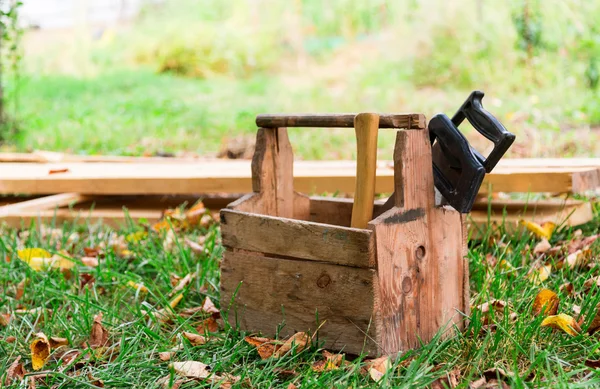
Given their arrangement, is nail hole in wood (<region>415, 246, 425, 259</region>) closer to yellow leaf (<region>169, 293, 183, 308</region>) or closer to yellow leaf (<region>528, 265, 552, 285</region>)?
yellow leaf (<region>528, 265, 552, 285</region>)

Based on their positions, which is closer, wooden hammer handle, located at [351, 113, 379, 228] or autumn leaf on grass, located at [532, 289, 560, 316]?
wooden hammer handle, located at [351, 113, 379, 228]

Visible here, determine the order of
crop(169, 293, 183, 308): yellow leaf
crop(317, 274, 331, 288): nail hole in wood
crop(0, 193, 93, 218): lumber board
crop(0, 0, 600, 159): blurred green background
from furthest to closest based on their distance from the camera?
1. crop(0, 0, 600, 159): blurred green background
2. crop(0, 193, 93, 218): lumber board
3. crop(169, 293, 183, 308): yellow leaf
4. crop(317, 274, 331, 288): nail hole in wood

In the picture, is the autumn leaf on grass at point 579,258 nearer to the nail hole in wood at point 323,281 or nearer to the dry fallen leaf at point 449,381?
the dry fallen leaf at point 449,381

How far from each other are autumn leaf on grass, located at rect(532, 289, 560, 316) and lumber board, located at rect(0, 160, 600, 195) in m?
0.84

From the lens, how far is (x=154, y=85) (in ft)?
35.1

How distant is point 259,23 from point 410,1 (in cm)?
414

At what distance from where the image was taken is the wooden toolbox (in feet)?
6.22

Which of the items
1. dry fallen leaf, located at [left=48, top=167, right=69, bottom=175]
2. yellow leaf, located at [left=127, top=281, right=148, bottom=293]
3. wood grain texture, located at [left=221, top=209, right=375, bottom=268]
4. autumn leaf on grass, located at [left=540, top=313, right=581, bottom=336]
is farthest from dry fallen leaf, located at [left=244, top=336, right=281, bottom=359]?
dry fallen leaf, located at [left=48, top=167, right=69, bottom=175]

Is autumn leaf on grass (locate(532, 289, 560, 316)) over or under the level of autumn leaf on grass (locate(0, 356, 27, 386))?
over

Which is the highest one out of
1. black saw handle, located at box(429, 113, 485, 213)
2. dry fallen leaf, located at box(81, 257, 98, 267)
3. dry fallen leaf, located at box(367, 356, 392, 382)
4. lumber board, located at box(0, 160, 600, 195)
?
black saw handle, located at box(429, 113, 485, 213)

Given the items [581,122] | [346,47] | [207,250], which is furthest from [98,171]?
[346,47]

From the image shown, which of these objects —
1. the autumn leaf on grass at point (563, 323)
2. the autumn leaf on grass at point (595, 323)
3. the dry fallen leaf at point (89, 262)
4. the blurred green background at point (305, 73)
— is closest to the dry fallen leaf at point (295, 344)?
the autumn leaf on grass at point (563, 323)

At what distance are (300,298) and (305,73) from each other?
11.0m

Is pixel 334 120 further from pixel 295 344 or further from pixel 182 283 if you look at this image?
pixel 182 283
